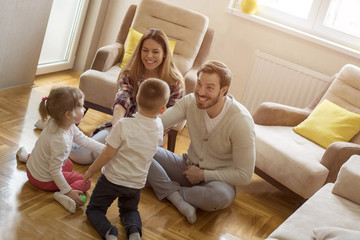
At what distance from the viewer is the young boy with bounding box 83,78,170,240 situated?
2152 mm

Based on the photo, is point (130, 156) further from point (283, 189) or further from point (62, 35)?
point (62, 35)

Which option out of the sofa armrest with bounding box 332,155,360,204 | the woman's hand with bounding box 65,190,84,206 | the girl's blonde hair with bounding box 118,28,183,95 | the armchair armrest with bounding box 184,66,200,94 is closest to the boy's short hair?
the woman's hand with bounding box 65,190,84,206

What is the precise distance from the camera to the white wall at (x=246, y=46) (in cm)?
414

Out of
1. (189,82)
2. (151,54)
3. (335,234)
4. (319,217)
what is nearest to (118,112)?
(151,54)

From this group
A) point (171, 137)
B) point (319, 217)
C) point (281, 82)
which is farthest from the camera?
point (281, 82)

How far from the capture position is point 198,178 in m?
2.70

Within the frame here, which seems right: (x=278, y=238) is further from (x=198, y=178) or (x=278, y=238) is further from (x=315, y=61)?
(x=315, y=61)

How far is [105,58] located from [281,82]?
5.26 feet

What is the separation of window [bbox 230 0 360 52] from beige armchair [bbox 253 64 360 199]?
2.14 ft

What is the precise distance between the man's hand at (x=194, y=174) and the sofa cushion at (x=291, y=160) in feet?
2.00

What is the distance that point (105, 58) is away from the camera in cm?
347

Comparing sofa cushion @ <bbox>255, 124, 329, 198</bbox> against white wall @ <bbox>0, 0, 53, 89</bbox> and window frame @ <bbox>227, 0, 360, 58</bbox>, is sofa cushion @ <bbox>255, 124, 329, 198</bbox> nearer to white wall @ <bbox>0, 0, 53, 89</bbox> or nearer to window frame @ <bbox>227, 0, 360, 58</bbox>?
window frame @ <bbox>227, 0, 360, 58</bbox>

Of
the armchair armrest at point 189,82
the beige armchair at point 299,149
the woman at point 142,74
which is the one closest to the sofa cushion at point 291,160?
the beige armchair at point 299,149

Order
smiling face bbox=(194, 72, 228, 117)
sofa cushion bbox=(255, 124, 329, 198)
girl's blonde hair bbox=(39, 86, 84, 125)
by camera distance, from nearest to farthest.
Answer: girl's blonde hair bbox=(39, 86, 84, 125) → smiling face bbox=(194, 72, 228, 117) → sofa cushion bbox=(255, 124, 329, 198)
